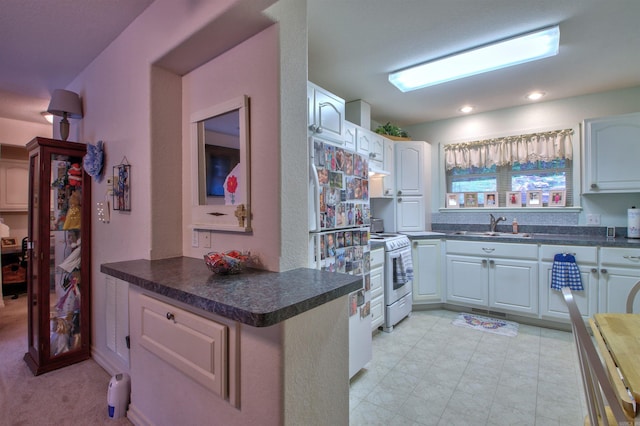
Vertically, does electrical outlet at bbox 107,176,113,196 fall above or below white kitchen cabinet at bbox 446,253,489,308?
above

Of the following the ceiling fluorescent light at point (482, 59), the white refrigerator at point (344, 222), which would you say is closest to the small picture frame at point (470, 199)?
the ceiling fluorescent light at point (482, 59)

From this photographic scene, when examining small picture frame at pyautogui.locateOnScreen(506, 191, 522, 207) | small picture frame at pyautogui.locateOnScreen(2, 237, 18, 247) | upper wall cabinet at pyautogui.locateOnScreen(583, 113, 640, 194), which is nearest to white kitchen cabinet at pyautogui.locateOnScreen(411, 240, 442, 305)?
small picture frame at pyautogui.locateOnScreen(506, 191, 522, 207)

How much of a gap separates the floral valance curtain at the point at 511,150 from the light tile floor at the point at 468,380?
77.0 inches

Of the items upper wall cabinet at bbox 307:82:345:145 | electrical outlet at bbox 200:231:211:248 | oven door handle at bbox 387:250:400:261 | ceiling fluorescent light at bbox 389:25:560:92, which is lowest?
oven door handle at bbox 387:250:400:261

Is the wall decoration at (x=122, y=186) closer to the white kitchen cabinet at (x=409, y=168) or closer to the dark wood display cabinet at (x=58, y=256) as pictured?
the dark wood display cabinet at (x=58, y=256)

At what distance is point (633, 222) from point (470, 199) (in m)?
1.56

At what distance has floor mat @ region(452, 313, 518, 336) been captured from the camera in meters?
3.09

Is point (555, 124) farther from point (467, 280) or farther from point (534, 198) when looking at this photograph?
point (467, 280)

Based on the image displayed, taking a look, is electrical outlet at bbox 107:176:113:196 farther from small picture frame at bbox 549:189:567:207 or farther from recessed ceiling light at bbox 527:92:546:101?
small picture frame at bbox 549:189:567:207

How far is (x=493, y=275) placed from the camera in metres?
3.38

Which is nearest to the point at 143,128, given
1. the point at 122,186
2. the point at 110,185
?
the point at 122,186

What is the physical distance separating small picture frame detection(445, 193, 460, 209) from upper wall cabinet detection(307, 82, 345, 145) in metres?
2.59

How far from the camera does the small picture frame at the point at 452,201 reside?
424cm

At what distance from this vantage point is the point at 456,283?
3607 mm
